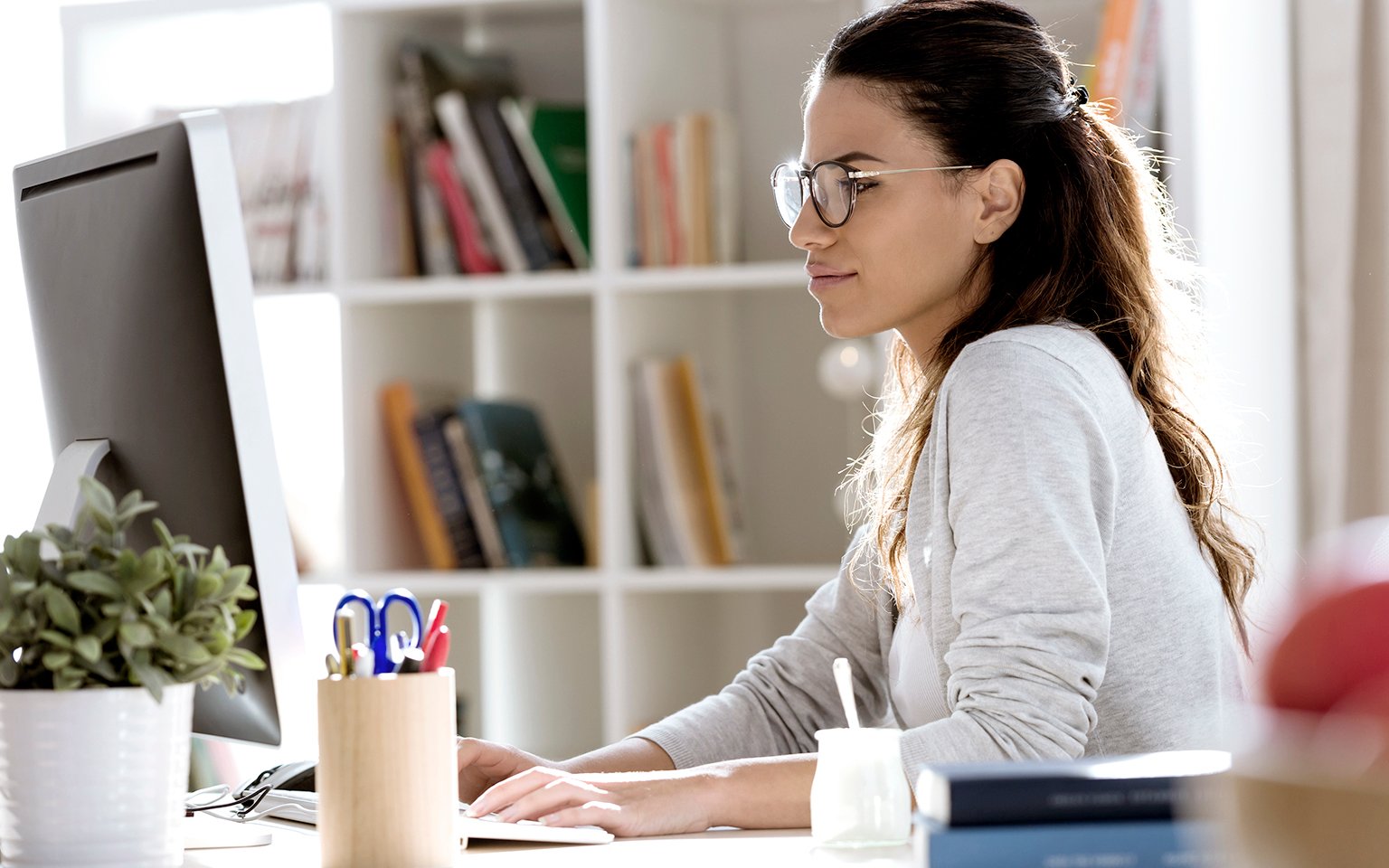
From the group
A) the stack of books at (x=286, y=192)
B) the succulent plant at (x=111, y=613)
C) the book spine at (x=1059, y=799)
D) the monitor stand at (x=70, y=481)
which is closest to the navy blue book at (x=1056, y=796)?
the book spine at (x=1059, y=799)

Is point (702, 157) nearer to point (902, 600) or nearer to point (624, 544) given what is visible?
point (624, 544)

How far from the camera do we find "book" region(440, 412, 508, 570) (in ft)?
8.81

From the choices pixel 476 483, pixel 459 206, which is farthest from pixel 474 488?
pixel 459 206

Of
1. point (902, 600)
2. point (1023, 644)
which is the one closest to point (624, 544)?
point (902, 600)

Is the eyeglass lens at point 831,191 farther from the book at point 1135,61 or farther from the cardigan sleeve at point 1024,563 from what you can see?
the book at point 1135,61

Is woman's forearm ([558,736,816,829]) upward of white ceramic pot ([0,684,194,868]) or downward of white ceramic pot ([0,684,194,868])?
downward

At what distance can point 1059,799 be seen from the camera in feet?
2.38

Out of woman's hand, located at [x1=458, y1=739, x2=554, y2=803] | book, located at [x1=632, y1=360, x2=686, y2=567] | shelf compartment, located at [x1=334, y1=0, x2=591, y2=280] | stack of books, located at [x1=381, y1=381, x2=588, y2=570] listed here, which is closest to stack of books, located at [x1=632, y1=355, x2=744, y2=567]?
book, located at [x1=632, y1=360, x2=686, y2=567]

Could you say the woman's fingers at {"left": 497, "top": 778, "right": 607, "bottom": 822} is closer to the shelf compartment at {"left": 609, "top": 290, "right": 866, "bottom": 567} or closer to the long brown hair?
the long brown hair

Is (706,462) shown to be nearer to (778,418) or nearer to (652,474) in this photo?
(652,474)

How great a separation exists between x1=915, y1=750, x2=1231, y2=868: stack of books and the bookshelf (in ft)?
5.88

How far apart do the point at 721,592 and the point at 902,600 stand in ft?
4.04

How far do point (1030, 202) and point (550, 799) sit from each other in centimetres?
80

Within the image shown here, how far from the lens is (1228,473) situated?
1.56 metres
